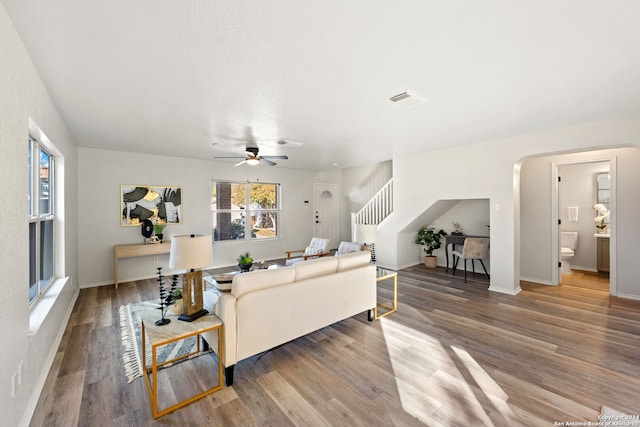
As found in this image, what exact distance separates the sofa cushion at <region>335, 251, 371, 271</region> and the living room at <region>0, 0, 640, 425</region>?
173cm

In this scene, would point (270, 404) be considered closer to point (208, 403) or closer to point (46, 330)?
point (208, 403)

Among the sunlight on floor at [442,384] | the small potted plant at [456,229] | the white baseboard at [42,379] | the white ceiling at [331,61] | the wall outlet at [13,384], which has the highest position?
the white ceiling at [331,61]

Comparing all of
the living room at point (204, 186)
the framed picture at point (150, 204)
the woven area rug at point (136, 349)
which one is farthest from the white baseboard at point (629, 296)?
the framed picture at point (150, 204)

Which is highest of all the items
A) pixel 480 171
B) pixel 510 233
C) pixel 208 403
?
pixel 480 171

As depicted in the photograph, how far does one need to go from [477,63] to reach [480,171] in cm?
299

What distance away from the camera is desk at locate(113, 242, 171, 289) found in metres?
4.92

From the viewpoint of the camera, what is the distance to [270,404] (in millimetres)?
2002

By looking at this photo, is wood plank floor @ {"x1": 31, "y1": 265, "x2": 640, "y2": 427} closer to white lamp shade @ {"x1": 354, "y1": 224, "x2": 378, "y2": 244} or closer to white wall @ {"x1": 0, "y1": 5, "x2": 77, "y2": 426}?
white wall @ {"x1": 0, "y1": 5, "x2": 77, "y2": 426}

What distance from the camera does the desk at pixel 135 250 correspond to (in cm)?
492

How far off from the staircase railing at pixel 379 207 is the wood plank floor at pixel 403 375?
317cm

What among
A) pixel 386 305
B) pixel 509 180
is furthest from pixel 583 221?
pixel 386 305

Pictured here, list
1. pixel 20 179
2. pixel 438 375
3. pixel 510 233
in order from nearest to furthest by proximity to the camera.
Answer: pixel 20 179
pixel 438 375
pixel 510 233

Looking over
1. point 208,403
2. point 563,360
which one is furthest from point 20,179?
point 563,360

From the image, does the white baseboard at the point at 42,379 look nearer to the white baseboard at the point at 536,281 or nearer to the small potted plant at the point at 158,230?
the small potted plant at the point at 158,230
